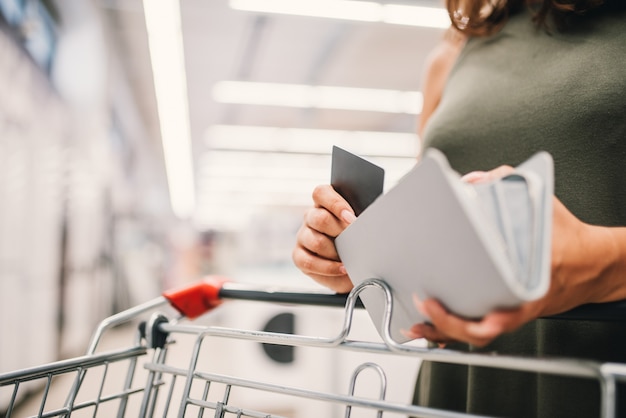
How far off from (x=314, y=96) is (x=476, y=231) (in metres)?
5.89

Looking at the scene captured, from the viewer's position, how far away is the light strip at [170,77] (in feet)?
11.7

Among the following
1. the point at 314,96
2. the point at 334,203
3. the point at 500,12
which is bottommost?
the point at 334,203

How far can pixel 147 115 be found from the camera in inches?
328

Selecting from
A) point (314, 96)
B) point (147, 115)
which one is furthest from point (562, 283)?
point (147, 115)

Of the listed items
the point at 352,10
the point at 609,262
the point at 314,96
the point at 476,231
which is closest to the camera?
the point at 476,231

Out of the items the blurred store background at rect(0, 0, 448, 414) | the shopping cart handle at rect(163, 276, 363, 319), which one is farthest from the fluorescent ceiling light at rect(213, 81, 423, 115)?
the shopping cart handle at rect(163, 276, 363, 319)

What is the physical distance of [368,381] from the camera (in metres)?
1.94

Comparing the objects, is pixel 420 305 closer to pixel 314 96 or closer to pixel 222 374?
pixel 222 374

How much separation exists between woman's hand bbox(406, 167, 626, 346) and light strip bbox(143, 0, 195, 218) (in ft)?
11.8

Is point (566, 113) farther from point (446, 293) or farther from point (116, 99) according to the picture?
point (116, 99)

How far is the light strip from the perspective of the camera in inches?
141

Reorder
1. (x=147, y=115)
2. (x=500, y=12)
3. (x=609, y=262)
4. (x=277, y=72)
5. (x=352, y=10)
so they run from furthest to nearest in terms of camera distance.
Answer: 1. (x=147, y=115)
2. (x=277, y=72)
3. (x=352, y=10)
4. (x=500, y=12)
5. (x=609, y=262)

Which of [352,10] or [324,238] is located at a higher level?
[352,10]

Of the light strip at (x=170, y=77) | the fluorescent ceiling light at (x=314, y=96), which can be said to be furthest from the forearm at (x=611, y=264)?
the fluorescent ceiling light at (x=314, y=96)
